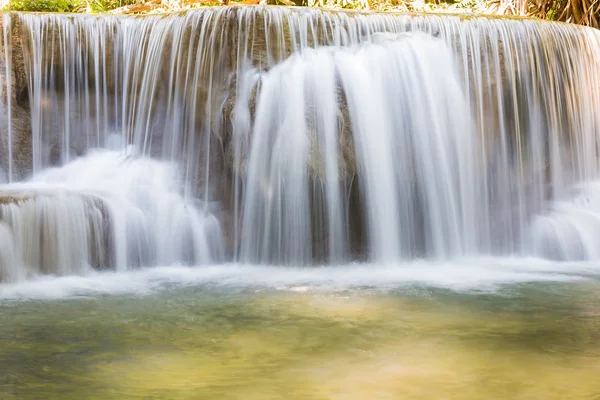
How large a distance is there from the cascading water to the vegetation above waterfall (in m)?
3.78

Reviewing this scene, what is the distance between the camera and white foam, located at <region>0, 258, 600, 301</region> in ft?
22.0

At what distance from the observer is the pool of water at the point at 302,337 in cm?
381

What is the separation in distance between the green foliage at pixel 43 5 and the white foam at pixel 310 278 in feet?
35.9

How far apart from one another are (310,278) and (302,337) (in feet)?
8.14

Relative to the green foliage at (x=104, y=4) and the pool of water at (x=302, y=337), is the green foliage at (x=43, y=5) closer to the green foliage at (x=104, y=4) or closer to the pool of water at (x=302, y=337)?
the green foliage at (x=104, y=4)

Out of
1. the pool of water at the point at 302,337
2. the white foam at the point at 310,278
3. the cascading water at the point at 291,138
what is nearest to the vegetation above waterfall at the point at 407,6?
the cascading water at the point at 291,138

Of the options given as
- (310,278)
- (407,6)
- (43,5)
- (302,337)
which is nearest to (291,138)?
(310,278)

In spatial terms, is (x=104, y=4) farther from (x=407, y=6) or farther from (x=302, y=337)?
A: (x=302, y=337)

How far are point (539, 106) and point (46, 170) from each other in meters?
6.92

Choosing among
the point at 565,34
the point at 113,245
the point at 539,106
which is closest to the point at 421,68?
the point at 539,106

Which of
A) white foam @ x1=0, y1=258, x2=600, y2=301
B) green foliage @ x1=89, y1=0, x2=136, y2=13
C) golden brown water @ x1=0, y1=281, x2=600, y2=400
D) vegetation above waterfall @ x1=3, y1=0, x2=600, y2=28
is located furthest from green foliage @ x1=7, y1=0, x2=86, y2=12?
golden brown water @ x1=0, y1=281, x2=600, y2=400

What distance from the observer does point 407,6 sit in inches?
711

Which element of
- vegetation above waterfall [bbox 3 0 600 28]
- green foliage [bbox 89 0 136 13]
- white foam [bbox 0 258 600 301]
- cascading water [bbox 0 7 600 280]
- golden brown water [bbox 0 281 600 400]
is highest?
green foliage [bbox 89 0 136 13]

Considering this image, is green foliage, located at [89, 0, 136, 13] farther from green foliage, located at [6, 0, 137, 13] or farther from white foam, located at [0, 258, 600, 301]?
white foam, located at [0, 258, 600, 301]
